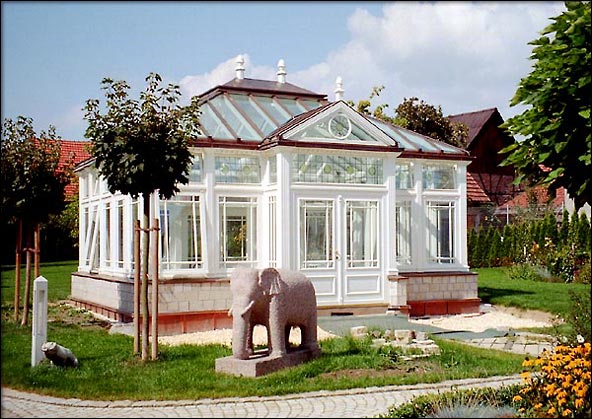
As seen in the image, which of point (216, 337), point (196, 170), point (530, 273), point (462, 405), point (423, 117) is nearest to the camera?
point (462, 405)

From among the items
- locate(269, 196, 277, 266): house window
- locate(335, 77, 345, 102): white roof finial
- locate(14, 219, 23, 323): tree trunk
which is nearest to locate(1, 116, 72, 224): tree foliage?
locate(14, 219, 23, 323): tree trunk

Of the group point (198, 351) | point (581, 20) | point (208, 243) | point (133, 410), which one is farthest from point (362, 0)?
point (208, 243)

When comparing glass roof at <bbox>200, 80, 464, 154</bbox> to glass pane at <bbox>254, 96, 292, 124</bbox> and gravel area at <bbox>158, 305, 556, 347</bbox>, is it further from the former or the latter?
gravel area at <bbox>158, 305, 556, 347</bbox>

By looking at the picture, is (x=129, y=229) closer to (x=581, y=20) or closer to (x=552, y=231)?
(x=581, y=20)

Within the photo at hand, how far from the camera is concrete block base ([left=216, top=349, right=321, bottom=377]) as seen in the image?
32.6 feet

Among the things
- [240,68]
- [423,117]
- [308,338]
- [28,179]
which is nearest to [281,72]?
[240,68]

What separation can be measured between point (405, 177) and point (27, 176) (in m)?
7.87

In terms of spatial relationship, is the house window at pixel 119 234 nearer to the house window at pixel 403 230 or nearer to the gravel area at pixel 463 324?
the gravel area at pixel 463 324

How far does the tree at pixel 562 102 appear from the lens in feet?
23.4

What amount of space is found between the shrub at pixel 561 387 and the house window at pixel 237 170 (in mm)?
8409

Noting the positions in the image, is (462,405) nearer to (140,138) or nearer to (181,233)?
(140,138)

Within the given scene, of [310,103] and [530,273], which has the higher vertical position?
[310,103]

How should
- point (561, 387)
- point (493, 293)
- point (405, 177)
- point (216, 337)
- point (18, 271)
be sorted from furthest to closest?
point (493, 293) → point (405, 177) → point (216, 337) → point (18, 271) → point (561, 387)

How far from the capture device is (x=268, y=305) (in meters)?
10.4
